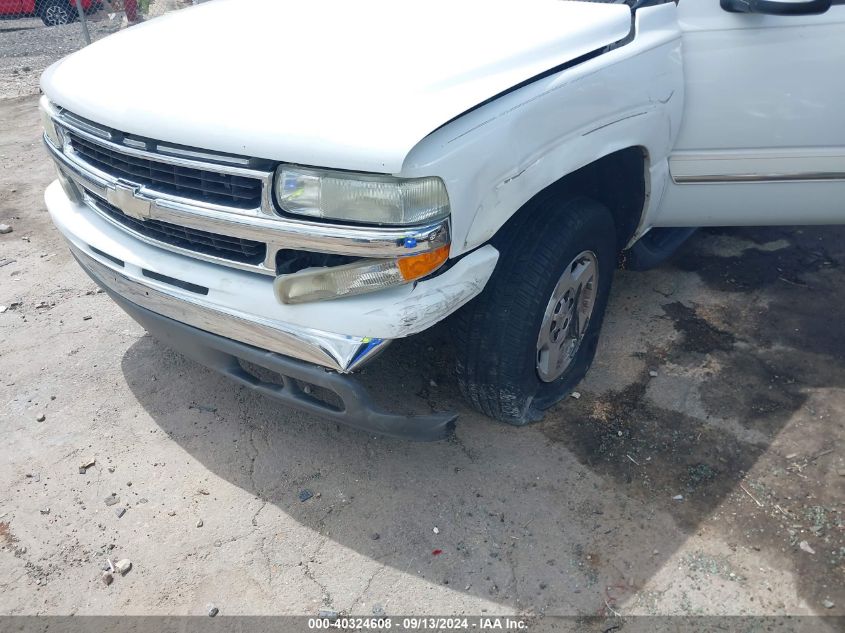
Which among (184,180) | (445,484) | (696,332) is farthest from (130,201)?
(696,332)

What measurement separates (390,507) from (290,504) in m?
0.36

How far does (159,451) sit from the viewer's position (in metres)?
2.92

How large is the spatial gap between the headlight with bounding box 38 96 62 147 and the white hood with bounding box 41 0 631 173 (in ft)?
0.30

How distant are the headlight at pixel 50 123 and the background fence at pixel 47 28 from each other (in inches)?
237

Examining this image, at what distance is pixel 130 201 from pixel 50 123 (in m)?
0.82

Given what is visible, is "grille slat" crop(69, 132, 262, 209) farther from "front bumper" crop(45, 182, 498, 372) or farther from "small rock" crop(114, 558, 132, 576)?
"small rock" crop(114, 558, 132, 576)

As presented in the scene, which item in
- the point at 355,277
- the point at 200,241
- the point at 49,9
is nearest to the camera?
the point at 355,277

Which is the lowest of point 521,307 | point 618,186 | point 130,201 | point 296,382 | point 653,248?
point 653,248

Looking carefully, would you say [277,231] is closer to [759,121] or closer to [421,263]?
[421,263]

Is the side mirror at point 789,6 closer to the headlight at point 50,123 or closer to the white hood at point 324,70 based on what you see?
the white hood at point 324,70

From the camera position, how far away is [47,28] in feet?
39.0

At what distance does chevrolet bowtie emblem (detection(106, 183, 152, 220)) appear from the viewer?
2416 millimetres

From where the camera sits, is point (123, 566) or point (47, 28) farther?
point (47, 28)

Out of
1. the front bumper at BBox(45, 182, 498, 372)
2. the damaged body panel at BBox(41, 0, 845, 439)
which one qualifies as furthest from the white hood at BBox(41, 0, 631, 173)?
the front bumper at BBox(45, 182, 498, 372)
